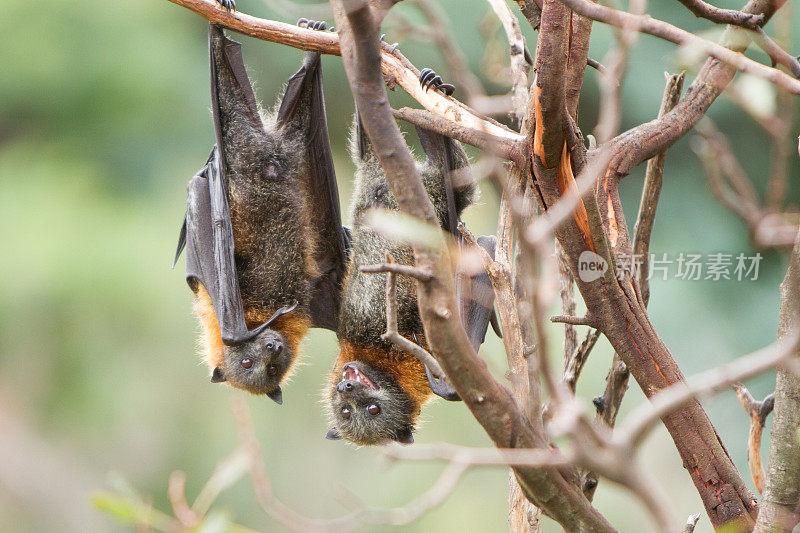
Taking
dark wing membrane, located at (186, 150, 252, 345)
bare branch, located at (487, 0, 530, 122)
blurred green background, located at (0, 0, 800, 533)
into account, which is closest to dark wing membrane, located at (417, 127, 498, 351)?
bare branch, located at (487, 0, 530, 122)

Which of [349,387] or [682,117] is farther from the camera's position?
[349,387]

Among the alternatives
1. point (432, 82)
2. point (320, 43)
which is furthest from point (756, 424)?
point (320, 43)

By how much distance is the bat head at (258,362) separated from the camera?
365 cm

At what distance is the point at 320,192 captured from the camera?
153 inches

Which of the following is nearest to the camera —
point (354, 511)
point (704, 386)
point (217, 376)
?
point (704, 386)

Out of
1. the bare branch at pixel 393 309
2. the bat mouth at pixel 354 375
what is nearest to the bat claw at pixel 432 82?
the bat mouth at pixel 354 375

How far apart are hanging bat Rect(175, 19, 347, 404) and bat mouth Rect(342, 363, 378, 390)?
0.35 metres

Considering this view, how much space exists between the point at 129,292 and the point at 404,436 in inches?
175

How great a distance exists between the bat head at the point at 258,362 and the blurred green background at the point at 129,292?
11.3 feet

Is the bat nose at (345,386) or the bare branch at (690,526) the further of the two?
the bat nose at (345,386)

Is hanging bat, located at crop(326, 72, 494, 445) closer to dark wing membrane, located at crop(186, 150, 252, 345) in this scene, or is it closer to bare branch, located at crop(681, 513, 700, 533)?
dark wing membrane, located at crop(186, 150, 252, 345)

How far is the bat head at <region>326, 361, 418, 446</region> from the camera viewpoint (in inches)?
139

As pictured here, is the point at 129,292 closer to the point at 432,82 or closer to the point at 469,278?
the point at 469,278

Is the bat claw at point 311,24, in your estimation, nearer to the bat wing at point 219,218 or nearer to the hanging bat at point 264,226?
the hanging bat at point 264,226
